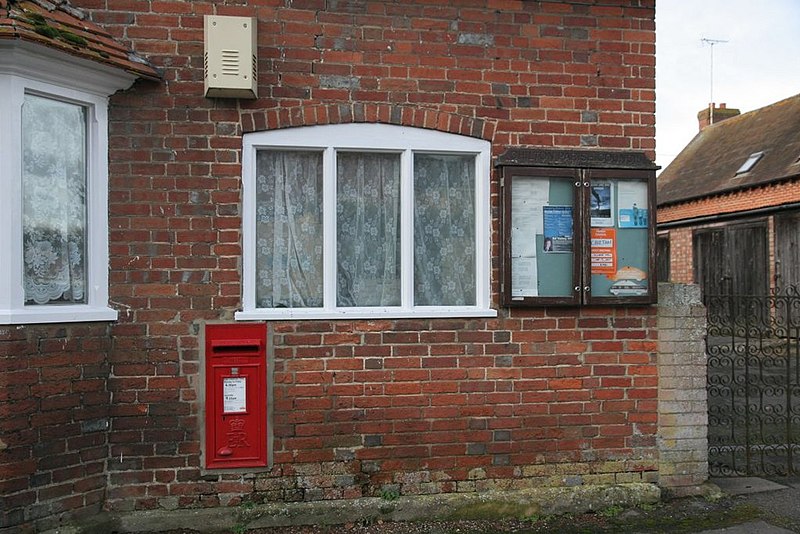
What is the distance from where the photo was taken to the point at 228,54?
4.27 meters

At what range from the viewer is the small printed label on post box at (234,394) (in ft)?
14.6

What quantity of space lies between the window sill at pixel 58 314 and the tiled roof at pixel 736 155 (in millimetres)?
14589

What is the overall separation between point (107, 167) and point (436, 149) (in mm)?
2280

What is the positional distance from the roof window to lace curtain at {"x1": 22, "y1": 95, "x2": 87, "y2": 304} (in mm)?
16760

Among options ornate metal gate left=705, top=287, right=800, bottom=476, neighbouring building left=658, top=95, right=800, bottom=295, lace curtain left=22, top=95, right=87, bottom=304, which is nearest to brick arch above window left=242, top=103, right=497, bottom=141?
lace curtain left=22, top=95, right=87, bottom=304

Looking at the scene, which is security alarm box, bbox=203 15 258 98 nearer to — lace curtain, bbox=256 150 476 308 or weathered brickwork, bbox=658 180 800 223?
lace curtain, bbox=256 150 476 308

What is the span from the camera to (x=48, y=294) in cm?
411

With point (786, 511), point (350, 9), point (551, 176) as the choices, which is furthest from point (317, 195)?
point (786, 511)

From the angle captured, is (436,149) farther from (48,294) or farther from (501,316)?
(48,294)

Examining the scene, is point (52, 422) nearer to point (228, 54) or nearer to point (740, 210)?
point (228, 54)

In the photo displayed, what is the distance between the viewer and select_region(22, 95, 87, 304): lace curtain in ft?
13.2

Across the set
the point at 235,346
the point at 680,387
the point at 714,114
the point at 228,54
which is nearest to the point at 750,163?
the point at 714,114

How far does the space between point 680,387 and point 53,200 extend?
466 centimetres

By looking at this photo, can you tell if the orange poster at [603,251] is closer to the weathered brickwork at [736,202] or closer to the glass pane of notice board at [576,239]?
the glass pane of notice board at [576,239]
